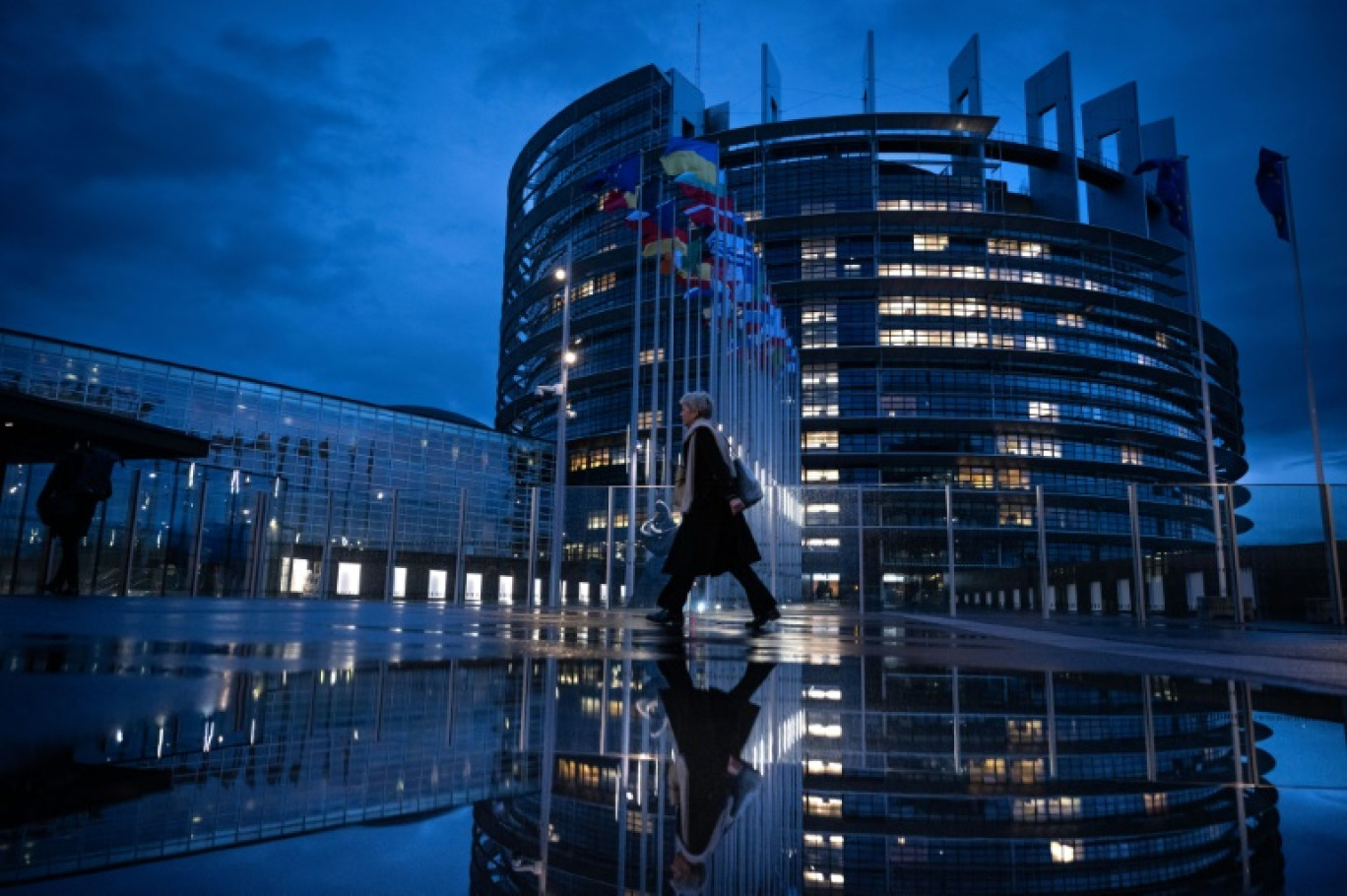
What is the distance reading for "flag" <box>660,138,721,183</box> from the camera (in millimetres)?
16656

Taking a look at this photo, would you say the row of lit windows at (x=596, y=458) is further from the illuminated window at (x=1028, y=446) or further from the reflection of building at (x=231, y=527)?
the illuminated window at (x=1028, y=446)

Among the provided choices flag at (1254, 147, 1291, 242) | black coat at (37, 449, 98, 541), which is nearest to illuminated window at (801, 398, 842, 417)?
flag at (1254, 147, 1291, 242)

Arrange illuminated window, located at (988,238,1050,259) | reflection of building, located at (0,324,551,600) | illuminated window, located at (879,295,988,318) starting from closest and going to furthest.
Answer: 1. reflection of building, located at (0,324,551,600)
2. illuminated window, located at (879,295,988,318)
3. illuminated window, located at (988,238,1050,259)

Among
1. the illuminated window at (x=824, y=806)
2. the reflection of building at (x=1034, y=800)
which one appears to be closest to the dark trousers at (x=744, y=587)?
the reflection of building at (x=1034, y=800)

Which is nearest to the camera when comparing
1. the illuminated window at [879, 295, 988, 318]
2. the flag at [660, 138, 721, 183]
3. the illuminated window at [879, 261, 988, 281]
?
the flag at [660, 138, 721, 183]

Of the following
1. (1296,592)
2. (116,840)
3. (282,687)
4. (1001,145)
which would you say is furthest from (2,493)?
(1001,145)

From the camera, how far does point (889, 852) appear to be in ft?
3.03

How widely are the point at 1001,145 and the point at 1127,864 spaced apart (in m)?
61.2

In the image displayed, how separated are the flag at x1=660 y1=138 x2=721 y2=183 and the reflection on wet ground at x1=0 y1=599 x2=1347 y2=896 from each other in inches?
608

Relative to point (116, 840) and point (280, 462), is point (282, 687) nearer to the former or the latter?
point (116, 840)

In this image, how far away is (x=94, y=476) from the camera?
404 inches

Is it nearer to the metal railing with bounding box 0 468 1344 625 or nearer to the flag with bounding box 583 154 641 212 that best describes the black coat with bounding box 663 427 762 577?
the metal railing with bounding box 0 468 1344 625

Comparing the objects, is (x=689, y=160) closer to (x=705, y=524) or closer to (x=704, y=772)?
(x=705, y=524)

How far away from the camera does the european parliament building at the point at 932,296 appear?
49.8 m
